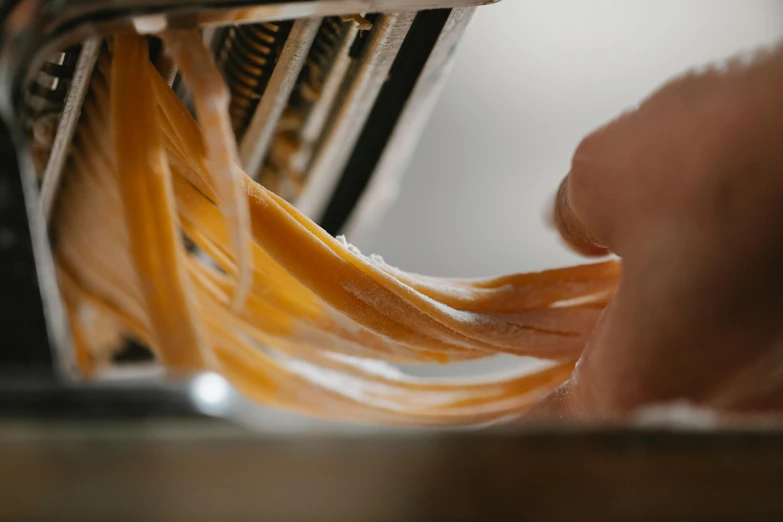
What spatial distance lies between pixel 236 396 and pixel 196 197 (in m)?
0.22

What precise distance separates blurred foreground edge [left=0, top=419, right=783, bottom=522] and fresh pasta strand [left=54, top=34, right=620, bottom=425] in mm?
123

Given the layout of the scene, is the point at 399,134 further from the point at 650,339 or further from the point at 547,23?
the point at 547,23

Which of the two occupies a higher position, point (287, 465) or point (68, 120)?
point (68, 120)

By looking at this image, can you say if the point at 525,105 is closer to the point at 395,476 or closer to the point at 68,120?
the point at 68,120

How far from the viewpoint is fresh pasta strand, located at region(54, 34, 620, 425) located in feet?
1.41

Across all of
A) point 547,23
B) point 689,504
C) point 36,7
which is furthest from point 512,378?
point 547,23

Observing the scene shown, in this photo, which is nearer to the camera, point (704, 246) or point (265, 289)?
point (704, 246)

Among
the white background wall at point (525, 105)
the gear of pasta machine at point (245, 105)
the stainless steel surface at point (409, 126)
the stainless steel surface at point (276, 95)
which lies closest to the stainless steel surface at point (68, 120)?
the gear of pasta machine at point (245, 105)

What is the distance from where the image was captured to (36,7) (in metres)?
0.38

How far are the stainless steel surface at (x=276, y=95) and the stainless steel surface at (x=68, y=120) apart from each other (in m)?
0.15

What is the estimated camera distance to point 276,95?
0.61 meters

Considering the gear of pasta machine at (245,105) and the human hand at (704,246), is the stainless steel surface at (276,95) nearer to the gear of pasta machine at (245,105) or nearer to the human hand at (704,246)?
the gear of pasta machine at (245,105)

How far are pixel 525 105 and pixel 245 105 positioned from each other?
756mm

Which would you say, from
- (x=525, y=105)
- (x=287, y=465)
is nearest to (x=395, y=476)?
(x=287, y=465)
